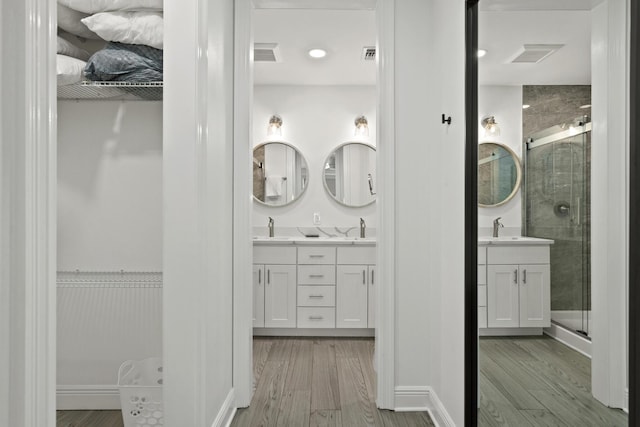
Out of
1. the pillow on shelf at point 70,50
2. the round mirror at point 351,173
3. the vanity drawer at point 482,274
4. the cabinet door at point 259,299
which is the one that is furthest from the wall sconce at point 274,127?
the vanity drawer at point 482,274

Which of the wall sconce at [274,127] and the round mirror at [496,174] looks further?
the wall sconce at [274,127]

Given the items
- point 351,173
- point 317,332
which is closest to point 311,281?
point 317,332

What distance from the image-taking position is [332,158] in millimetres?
4664

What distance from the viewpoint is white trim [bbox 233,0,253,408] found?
8.14 feet

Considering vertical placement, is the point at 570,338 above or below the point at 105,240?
below

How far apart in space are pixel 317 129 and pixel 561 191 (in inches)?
143

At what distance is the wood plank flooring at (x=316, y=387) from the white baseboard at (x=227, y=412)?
0.15 ft

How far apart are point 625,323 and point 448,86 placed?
5.13ft

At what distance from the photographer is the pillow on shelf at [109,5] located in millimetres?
2139

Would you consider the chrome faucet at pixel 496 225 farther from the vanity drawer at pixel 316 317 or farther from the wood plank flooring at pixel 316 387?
the vanity drawer at pixel 316 317

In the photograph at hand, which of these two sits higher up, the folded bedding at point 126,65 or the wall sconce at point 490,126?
the folded bedding at point 126,65

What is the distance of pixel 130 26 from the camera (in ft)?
6.95

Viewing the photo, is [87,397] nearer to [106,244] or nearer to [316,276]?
[106,244]

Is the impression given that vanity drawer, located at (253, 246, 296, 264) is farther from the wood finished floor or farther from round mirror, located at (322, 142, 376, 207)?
the wood finished floor
